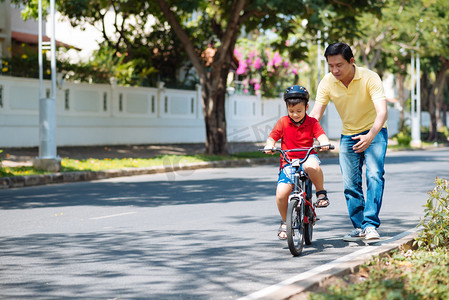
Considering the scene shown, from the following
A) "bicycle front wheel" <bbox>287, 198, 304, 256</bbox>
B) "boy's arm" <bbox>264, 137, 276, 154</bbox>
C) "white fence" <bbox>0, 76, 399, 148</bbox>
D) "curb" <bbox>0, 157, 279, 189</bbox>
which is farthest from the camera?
"white fence" <bbox>0, 76, 399, 148</bbox>

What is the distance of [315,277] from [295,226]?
4.43ft

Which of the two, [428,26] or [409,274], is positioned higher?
[428,26]

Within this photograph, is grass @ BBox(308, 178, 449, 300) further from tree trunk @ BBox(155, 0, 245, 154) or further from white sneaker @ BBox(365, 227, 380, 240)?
tree trunk @ BBox(155, 0, 245, 154)

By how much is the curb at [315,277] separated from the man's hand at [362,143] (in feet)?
3.08

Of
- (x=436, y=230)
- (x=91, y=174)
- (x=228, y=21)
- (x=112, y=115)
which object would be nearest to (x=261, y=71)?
(x=112, y=115)

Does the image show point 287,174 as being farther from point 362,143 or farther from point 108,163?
point 108,163

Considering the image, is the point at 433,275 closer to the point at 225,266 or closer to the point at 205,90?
the point at 225,266

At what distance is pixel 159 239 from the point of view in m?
7.67

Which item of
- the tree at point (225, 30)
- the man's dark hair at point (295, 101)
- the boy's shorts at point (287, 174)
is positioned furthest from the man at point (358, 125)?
the tree at point (225, 30)

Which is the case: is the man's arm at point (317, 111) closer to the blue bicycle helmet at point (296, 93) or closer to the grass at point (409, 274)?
the blue bicycle helmet at point (296, 93)

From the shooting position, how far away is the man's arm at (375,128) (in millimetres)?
6540

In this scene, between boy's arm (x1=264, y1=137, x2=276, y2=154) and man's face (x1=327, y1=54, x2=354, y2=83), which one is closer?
boy's arm (x1=264, y1=137, x2=276, y2=154)

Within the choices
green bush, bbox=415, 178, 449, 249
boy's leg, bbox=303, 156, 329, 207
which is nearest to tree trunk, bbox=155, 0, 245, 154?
boy's leg, bbox=303, 156, 329, 207

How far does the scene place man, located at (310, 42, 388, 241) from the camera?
6.73 m
